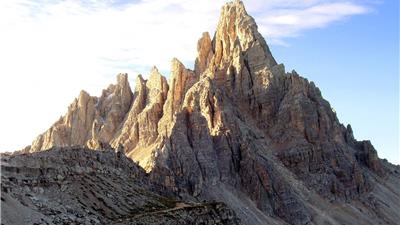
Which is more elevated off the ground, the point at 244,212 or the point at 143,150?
the point at 143,150

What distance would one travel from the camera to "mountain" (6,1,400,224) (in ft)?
481

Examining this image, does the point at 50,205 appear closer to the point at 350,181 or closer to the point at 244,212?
the point at 244,212

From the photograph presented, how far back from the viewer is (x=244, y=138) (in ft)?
529

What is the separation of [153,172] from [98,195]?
164 feet

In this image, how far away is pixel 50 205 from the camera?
65125mm

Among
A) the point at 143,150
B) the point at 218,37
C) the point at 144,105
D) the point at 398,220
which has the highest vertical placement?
the point at 218,37

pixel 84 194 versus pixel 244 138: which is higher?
pixel 244 138

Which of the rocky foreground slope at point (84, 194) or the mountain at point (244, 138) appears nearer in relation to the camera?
the rocky foreground slope at point (84, 194)

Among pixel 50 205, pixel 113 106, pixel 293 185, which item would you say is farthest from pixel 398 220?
pixel 50 205

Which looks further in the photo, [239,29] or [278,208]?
[239,29]

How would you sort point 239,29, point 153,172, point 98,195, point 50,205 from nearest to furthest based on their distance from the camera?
point 50,205
point 98,195
point 153,172
point 239,29

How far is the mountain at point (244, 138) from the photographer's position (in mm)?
146625

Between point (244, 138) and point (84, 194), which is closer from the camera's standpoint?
point (84, 194)

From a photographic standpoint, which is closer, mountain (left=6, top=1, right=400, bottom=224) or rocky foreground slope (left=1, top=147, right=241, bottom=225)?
rocky foreground slope (left=1, top=147, right=241, bottom=225)
